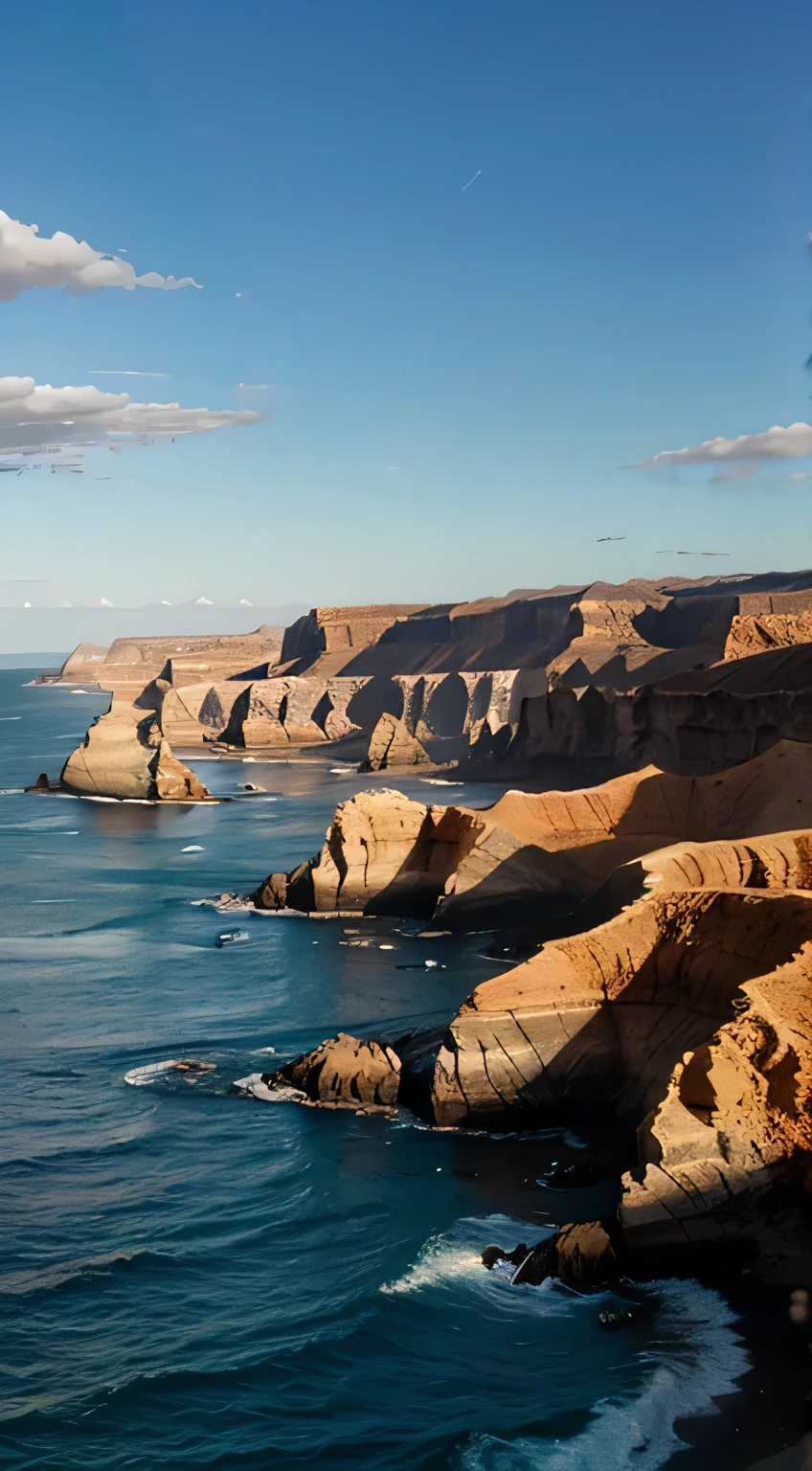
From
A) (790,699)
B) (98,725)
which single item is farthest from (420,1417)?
(98,725)

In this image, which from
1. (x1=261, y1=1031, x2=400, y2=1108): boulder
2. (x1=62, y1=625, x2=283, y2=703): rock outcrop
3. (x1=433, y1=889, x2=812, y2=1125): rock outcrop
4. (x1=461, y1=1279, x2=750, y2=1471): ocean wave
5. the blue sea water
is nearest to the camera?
(x1=461, y1=1279, x2=750, y2=1471): ocean wave

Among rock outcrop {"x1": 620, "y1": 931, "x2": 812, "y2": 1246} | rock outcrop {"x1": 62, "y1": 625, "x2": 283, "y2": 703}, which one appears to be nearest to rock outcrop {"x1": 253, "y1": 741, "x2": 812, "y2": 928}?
rock outcrop {"x1": 620, "y1": 931, "x2": 812, "y2": 1246}

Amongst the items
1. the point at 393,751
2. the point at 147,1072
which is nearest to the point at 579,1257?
the point at 147,1072

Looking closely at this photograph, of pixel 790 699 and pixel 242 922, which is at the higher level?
pixel 790 699

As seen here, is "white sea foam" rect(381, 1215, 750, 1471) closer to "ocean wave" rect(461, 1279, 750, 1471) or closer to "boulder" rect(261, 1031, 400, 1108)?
"ocean wave" rect(461, 1279, 750, 1471)

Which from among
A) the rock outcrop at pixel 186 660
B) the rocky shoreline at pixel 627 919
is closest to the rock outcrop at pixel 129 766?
the rocky shoreline at pixel 627 919

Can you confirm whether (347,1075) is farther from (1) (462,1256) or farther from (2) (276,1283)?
(1) (462,1256)

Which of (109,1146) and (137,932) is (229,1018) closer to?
(109,1146)
